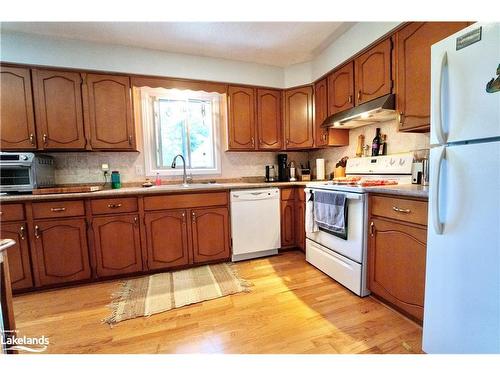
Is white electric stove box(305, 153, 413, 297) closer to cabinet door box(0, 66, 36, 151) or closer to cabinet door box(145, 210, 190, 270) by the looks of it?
cabinet door box(145, 210, 190, 270)

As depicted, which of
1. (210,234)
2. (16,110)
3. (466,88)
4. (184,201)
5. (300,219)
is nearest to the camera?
(466,88)

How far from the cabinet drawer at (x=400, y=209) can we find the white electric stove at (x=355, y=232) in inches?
3.5

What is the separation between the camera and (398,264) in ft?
4.89

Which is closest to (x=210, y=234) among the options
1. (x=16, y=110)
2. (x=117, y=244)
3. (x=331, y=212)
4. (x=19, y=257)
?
(x=117, y=244)

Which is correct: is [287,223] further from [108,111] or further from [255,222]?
[108,111]

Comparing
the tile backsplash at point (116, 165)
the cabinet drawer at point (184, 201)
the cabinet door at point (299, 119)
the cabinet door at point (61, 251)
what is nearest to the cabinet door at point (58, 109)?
the tile backsplash at point (116, 165)

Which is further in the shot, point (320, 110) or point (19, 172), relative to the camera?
point (320, 110)

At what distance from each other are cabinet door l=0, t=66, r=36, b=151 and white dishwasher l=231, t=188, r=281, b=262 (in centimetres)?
207

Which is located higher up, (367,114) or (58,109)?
(58,109)

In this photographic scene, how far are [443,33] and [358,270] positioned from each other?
1756 mm

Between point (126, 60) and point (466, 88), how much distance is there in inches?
111

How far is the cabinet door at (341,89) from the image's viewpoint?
222 cm

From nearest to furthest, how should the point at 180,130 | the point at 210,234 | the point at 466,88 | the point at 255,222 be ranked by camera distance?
the point at 466,88 → the point at 210,234 → the point at 255,222 → the point at 180,130

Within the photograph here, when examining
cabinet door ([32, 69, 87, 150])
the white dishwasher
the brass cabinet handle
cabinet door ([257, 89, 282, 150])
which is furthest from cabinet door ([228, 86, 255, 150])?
the brass cabinet handle
